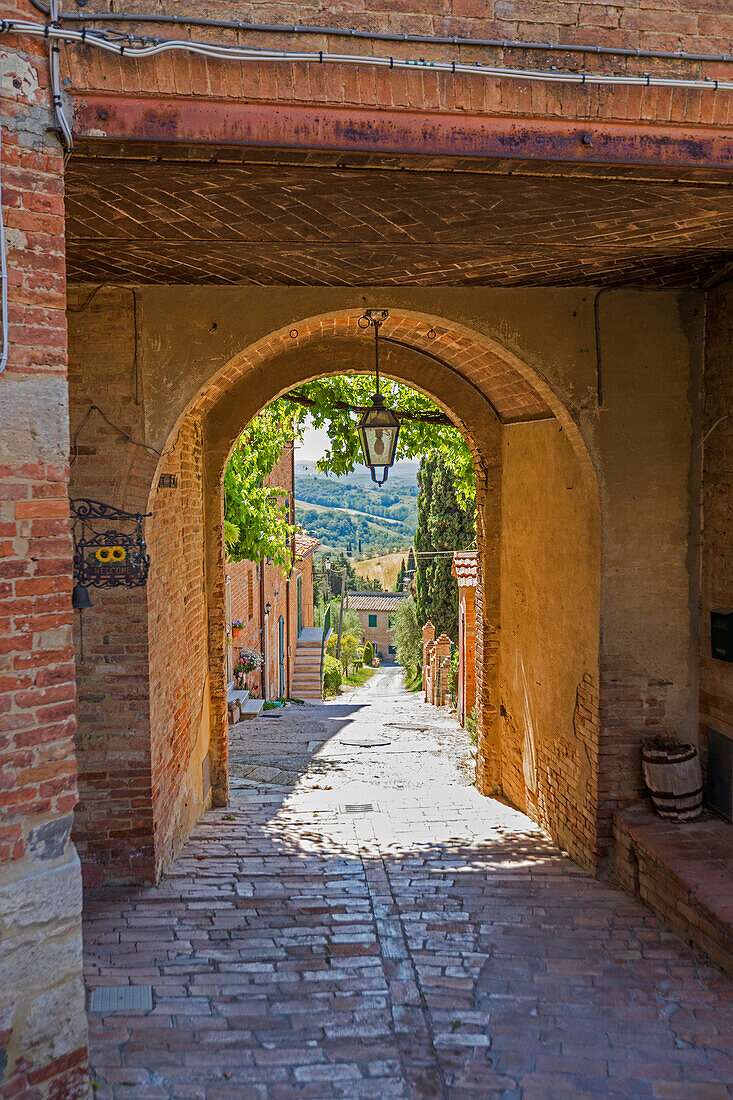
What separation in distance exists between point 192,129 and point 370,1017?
399 cm

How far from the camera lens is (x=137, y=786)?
537 cm

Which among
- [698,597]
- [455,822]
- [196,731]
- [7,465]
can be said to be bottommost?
[455,822]

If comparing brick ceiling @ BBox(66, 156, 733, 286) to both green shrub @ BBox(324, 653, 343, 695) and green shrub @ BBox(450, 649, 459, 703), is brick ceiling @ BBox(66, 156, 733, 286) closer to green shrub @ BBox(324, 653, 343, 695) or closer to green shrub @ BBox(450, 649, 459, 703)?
green shrub @ BBox(450, 649, 459, 703)

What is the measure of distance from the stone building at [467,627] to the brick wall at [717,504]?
600cm

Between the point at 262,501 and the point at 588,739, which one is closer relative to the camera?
the point at 588,739

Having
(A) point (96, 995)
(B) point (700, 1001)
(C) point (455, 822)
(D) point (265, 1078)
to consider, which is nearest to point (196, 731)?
(C) point (455, 822)

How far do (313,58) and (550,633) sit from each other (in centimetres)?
472

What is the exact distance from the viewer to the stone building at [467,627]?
11828 millimetres

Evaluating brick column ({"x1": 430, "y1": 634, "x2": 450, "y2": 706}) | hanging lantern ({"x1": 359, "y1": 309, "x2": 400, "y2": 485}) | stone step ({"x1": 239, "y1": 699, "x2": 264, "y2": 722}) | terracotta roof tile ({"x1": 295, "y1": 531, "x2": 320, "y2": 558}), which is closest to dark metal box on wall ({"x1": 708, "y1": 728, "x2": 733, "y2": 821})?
hanging lantern ({"x1": 359, "y1": 309, "x2": 400, "y2": 485})

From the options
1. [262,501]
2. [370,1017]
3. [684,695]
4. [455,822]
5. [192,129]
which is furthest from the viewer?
[262,501]

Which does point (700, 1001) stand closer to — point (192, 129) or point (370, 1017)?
point (370, 1017)

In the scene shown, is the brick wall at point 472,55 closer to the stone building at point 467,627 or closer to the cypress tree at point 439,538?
the stone building at point 467,627

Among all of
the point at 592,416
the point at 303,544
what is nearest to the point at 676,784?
the point at 592,416

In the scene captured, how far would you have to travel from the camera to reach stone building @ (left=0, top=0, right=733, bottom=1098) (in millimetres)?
2988
